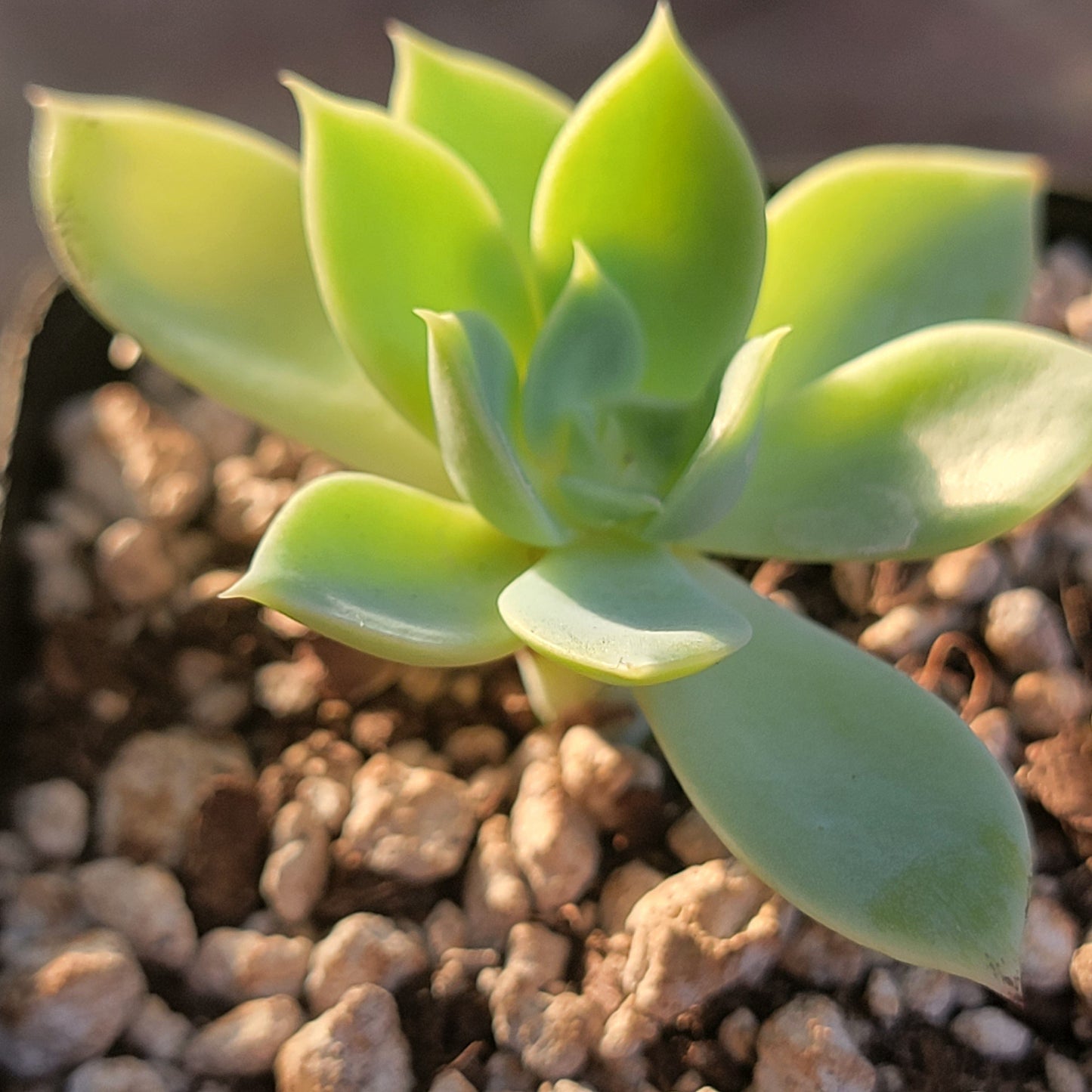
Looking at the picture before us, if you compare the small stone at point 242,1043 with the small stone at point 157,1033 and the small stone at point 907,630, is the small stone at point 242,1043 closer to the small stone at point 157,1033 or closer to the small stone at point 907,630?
the small stone at point 157,1033

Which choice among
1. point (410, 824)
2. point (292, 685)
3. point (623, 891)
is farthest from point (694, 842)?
point (292, 685)

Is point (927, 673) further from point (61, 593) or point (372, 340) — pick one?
point (61, 593)

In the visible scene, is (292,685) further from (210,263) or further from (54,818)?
(210,263)

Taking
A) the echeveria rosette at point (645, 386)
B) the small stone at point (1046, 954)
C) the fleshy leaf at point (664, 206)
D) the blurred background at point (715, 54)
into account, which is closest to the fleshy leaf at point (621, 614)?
the echeveria rosette at point (645, 386)

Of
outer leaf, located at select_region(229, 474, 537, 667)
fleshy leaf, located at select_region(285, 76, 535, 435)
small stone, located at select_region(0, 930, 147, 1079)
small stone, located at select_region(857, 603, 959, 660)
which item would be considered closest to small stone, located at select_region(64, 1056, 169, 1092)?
small stone, located at select_region(0, 930, 147, 1079)

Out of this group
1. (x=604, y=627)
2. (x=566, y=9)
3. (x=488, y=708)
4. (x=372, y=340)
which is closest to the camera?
(x=604, y=627)

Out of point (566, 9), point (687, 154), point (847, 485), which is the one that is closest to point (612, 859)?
point (847, 485)

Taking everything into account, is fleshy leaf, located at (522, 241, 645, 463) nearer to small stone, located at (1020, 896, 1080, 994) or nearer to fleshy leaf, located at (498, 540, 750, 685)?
fleshy leaf, located at (498, 540, 750, 685)
